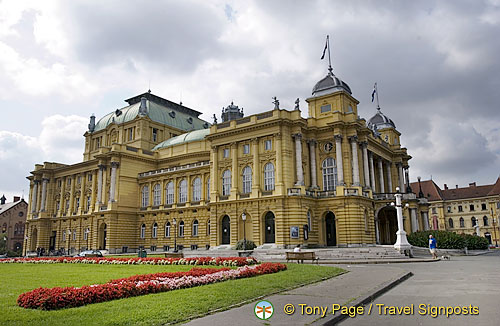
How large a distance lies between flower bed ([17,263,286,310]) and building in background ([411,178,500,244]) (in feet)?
276

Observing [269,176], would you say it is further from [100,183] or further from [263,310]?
[263,310]

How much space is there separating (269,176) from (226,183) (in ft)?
21.2

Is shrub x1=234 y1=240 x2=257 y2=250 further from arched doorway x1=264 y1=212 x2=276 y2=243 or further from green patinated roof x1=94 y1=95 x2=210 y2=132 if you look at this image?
green patinated roof x1=94 y1=95 x2=210 y2=132

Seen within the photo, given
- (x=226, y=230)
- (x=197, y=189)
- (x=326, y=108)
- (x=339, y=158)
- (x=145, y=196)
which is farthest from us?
(x=145, y=196)

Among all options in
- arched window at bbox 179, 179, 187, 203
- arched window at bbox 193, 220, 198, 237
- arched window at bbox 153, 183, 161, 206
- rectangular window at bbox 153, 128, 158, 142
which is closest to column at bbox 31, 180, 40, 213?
rectangular window at bbox 153, 128, 158, 142

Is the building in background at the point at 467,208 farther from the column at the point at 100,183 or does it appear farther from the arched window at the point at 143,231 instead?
the column at the point at 100,183

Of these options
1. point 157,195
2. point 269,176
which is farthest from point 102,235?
point 269,176

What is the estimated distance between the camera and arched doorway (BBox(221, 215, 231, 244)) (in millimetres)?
50250

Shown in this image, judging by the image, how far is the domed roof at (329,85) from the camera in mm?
51719

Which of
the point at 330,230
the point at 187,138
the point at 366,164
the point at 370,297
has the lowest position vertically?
the point at 370,297

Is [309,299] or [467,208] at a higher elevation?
[467,208]

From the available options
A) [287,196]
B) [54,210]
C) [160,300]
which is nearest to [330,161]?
[287,196]

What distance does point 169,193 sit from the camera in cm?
6216

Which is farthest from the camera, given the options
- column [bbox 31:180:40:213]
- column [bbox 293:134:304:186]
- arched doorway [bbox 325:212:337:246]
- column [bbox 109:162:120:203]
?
column [bbox 31:180:40:213]
